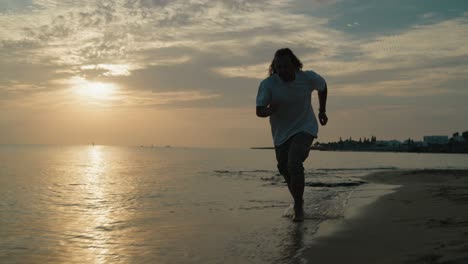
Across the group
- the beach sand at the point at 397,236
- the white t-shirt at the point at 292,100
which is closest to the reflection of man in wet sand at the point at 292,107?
the white t-shirt at the point at 292,100

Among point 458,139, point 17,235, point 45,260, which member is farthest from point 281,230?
point 458,139

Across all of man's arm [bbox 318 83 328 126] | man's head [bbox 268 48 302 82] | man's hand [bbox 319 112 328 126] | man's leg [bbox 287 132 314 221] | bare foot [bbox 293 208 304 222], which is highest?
man's head [bbox 268 48 302 82]

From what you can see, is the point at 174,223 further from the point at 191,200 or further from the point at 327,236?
the point at 191,200

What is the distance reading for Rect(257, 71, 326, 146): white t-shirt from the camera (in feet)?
17.9

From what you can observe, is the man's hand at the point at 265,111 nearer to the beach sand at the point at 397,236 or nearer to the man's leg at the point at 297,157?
the man's leg at the point at 297,157

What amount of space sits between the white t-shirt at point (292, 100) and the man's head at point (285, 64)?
0.06 m

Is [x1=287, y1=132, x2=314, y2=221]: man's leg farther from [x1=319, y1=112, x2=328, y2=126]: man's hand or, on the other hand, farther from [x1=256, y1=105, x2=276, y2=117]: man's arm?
[x1=256, y1=105, x2=276, y2=117]: man's arm

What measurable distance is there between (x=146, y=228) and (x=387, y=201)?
14.2 feet

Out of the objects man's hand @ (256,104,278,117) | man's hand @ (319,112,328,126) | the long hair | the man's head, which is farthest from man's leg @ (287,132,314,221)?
the long hair

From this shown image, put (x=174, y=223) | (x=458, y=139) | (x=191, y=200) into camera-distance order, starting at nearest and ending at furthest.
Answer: (x=174, y=223) → (x=191, y=200) → (x=458, y=139)

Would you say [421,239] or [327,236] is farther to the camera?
[327,236]

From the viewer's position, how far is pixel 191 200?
362 inches

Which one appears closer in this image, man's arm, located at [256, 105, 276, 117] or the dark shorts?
man's arm, located at [256, 105, 276, 117]

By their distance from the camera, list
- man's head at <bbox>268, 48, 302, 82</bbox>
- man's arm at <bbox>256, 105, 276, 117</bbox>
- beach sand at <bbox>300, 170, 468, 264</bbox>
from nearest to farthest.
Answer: beach sand at <bbox>300, 170, 468, 264</bbox>, man's arm at <bbox>256, 105, 276, 117</bbox>, man's head at <bbox>268, 48, 302, 82</bbox>
